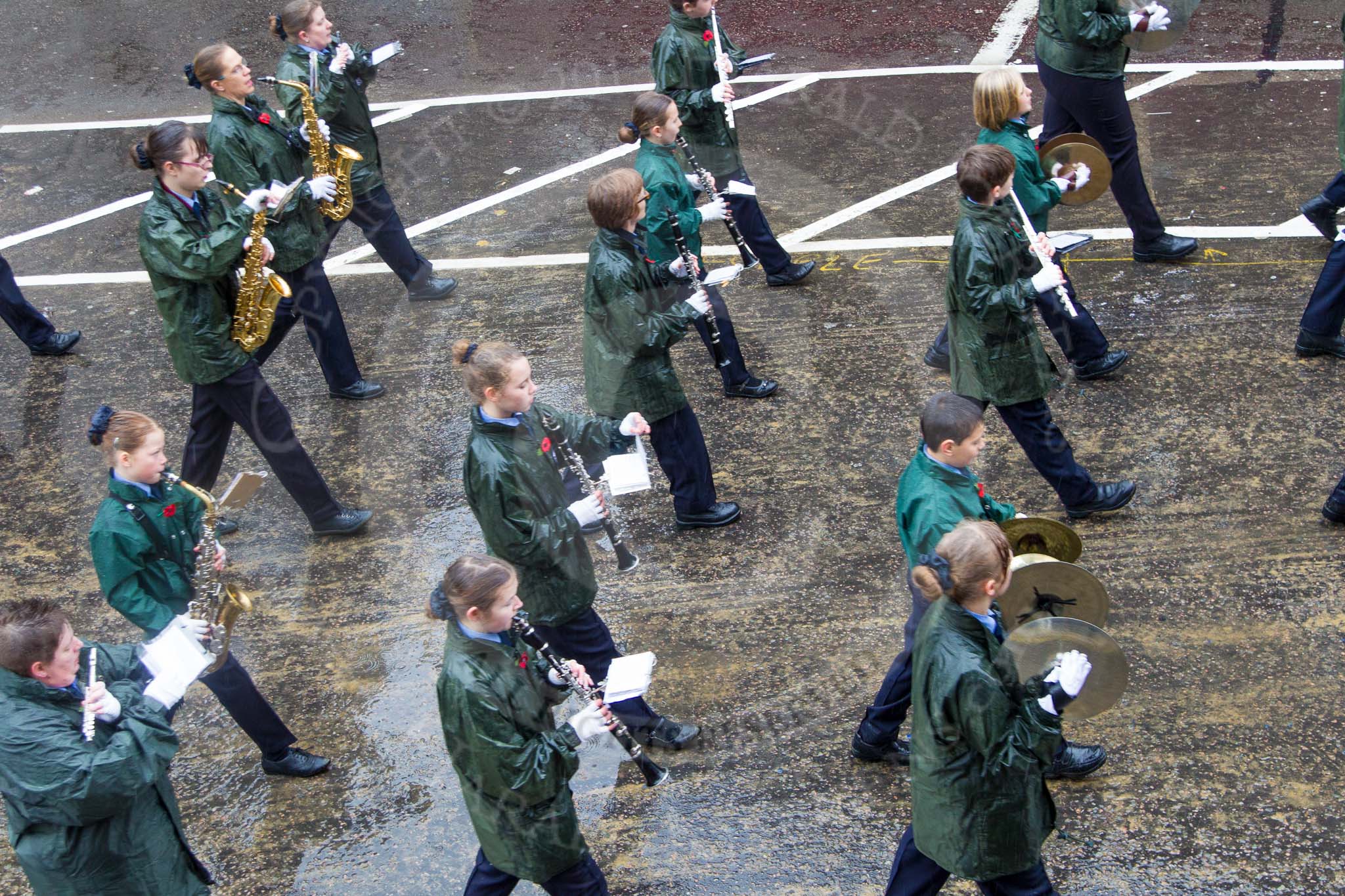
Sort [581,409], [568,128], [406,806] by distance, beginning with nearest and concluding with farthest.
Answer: [406,806], [581,409], [568,128]

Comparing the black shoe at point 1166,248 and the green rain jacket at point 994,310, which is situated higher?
the green rain jacket at point 994,310

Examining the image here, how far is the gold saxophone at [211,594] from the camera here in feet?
16.1

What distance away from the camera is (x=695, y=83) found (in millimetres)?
7918

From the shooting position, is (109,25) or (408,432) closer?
(408,432)

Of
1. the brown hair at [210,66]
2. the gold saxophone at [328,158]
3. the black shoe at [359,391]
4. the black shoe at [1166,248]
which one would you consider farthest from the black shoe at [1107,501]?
the brown hair at [210,66]

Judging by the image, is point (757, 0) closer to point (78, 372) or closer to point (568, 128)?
point (568, 128)

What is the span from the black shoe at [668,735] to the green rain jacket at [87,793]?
1.88 meters

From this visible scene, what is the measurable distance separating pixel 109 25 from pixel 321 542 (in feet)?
33.2

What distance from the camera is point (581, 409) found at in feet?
24.5

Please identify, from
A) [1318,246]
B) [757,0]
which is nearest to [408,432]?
[1318,246]

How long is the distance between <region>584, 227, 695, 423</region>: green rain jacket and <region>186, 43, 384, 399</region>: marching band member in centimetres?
221

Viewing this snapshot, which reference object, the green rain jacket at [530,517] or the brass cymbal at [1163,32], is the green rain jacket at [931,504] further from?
the brass cymbal at [1163,32]

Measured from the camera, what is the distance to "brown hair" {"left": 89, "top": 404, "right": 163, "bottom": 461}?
15.6 feet

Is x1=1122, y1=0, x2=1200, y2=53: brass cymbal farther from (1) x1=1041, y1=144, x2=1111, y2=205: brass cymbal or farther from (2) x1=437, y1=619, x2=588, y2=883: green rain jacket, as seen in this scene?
(2) x1=437, y1=619, x2=588, y2=883: green rain jacket
